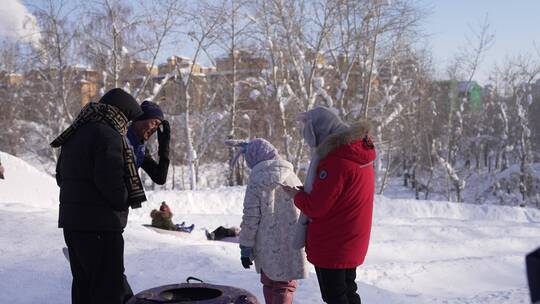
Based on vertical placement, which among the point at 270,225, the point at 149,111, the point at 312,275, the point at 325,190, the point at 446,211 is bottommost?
the point at 446,211

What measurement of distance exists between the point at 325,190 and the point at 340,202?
6.2 inches

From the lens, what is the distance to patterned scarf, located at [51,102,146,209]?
10.0 ft

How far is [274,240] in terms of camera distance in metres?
3.75

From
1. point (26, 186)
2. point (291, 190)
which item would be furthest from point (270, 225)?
point (26, 186)

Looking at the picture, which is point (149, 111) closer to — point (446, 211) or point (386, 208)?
point (386, 208)

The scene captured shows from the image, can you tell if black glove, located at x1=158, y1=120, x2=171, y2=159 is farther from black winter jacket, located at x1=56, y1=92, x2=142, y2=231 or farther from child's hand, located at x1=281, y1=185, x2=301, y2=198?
child's hand, located at x1=281, y1=185, x2=301, y2=198

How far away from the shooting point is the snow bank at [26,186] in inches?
502

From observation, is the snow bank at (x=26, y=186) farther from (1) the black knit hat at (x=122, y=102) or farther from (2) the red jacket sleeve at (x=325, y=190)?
(2) the red jacket sleeve at (x=325, y=190)

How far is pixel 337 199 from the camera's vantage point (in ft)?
10.6

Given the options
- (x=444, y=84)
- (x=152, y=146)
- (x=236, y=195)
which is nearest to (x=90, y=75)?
(x=152, y=146)

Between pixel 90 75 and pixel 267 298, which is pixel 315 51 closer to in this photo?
→ pixel 90 75

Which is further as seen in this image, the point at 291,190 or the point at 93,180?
the point at 291,190

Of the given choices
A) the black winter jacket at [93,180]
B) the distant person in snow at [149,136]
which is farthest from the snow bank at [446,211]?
the black winter jacket at [93,180]

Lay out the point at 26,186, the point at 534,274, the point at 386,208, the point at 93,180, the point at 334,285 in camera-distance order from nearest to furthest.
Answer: the point at 534,274 < the point at 93,180 < the point at 334,285 < the point at 26,186 < the point at 386,208
